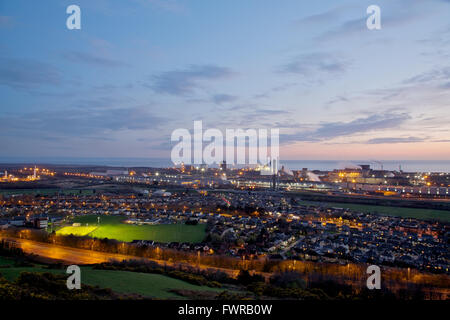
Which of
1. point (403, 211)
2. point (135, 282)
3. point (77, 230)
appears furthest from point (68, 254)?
point (403, 211)

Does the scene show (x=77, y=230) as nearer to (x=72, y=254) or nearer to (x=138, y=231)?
(x=138, y=231)

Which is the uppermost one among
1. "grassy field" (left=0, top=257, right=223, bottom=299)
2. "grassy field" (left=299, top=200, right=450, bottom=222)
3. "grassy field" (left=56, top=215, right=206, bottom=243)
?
"grassy field" (left=0, top=257, right=223, bottom=299)

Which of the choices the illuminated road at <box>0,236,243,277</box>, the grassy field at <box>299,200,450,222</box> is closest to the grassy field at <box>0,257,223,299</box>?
the illuminated road at <box>0,236,243,277</box>

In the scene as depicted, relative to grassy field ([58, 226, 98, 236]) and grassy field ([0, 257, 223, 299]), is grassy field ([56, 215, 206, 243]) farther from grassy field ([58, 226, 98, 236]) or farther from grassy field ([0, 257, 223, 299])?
grassy field ([0, 257, 223, 299])

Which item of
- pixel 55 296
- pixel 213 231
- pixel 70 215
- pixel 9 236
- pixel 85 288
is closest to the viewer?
pixel 55 296
